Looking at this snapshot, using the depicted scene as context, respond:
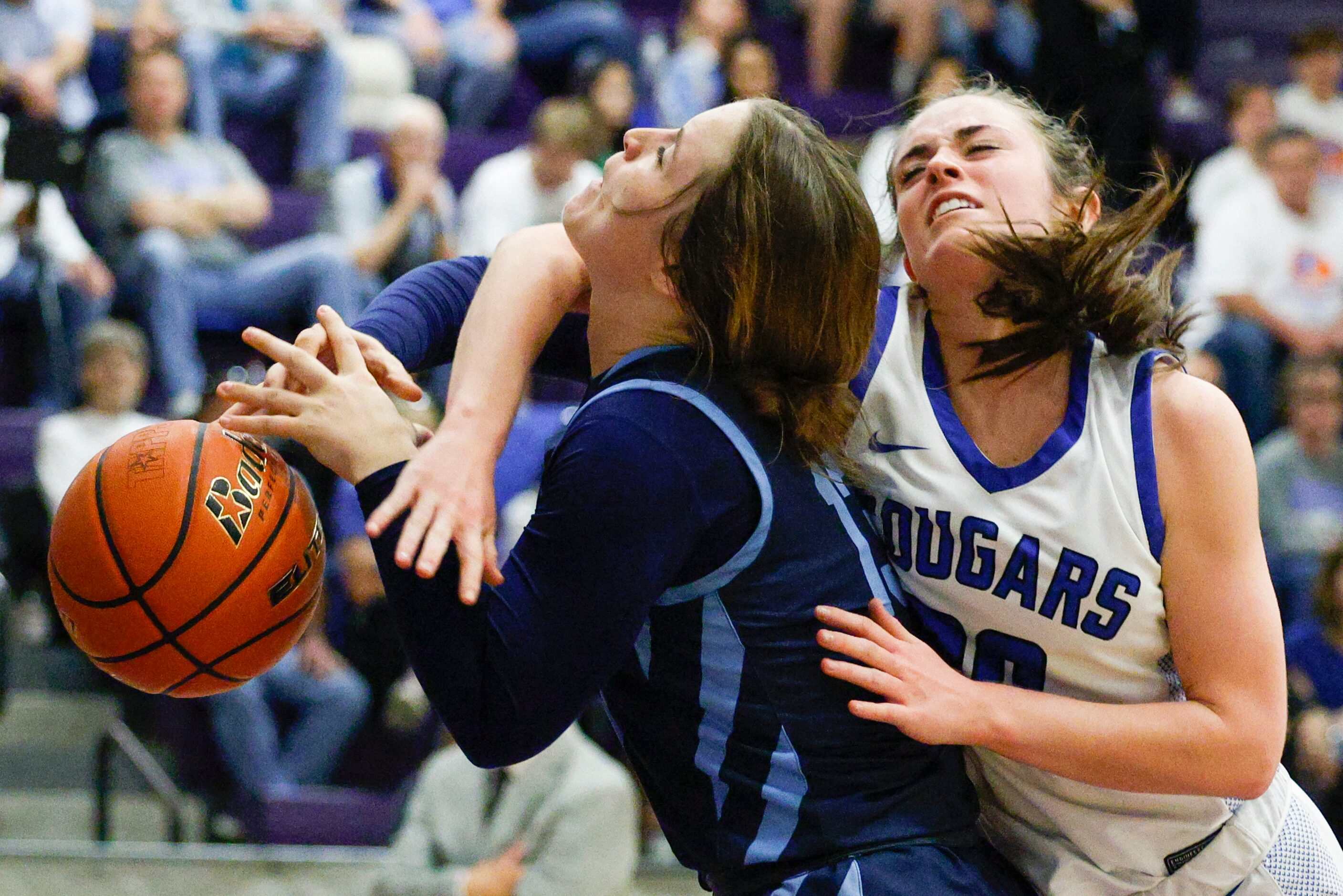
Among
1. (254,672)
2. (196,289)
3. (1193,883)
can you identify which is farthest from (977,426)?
(196,289)

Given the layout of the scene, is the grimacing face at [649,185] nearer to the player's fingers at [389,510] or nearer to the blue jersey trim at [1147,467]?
the player's fingers at [389,510]

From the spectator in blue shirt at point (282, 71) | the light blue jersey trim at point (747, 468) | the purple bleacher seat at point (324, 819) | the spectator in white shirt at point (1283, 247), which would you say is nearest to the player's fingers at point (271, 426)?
the light blue jersey trim at point (747, 468)

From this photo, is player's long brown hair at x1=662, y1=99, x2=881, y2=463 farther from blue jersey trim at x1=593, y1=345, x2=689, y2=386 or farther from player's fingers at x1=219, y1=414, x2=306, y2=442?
player's fingers at x1=219, y1=414, x2=306, y2=442

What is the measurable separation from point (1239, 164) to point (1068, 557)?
6489 mm

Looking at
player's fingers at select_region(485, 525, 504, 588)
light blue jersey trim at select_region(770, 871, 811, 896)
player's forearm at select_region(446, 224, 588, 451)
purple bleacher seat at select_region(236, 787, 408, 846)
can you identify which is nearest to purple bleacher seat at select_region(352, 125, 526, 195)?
purple bleacher seat at select_region(236, 787, 408, 846)

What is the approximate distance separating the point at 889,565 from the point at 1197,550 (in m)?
0.38

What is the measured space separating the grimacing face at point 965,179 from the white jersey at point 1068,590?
0.20 meters

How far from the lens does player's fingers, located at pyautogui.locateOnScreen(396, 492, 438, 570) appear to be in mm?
1467

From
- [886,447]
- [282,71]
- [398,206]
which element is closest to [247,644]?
[886,447]

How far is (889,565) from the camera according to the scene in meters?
1.83

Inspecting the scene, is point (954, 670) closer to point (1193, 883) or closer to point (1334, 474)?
point (1193, 883)

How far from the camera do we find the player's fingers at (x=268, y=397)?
1.58 m

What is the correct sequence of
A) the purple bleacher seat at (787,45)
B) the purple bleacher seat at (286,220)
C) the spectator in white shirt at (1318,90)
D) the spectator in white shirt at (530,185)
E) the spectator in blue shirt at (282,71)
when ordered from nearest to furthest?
1. the spectator in white shirt at (530,185)
2. the purple bleacher seat at (286,220)
3. the spectator in blue shirt at (282,71)
4. the spectator in white shirt at (1318,90)
5. the purple bleacher seat at (787,45)

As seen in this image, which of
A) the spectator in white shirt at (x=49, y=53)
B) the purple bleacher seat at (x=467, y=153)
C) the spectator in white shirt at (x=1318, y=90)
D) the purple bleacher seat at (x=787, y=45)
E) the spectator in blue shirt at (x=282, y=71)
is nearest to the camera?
the spectator in white shirt at (x=49, y=53)
